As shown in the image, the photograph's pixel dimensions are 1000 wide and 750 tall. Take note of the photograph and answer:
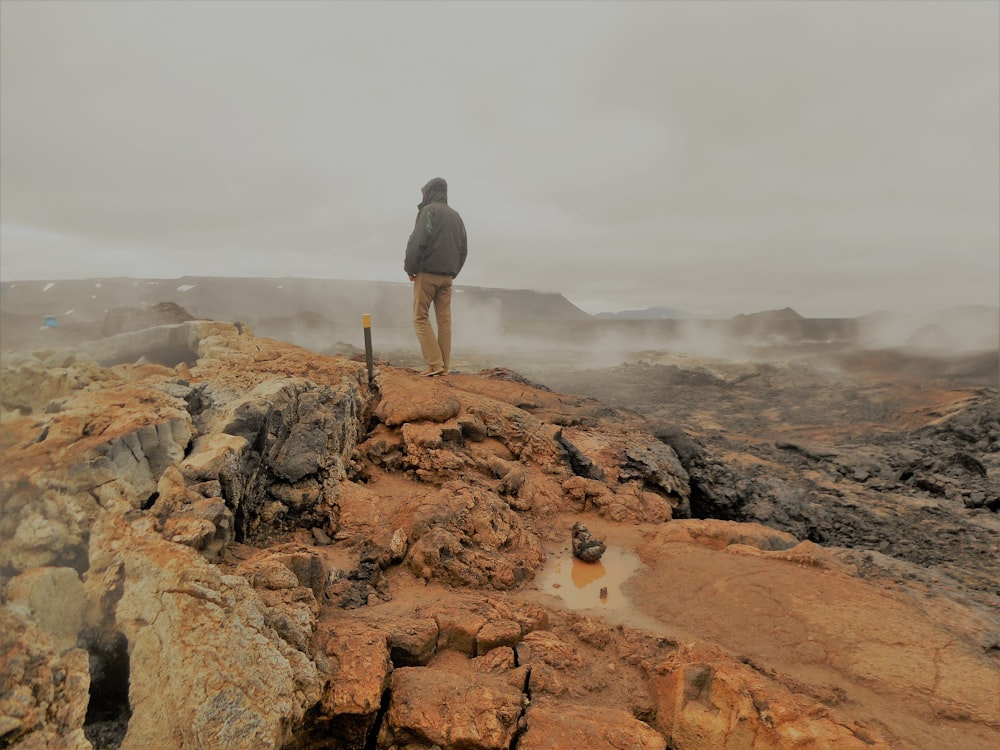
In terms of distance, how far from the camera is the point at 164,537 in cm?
342

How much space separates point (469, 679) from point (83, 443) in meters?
3.46

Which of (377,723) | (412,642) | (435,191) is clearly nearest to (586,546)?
(412,642)

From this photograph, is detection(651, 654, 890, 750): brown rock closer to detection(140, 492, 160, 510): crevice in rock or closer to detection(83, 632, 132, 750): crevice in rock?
detection(83, 632, 132, 750): crevice in rock

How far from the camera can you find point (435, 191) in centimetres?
832

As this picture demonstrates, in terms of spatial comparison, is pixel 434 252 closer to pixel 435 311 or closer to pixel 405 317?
pixel 435 311

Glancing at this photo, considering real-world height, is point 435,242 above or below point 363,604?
above

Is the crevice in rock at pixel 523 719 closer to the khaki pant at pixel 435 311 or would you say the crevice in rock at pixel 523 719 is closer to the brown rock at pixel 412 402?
the brown rock at pixel 412 402

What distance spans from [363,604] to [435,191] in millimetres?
6548

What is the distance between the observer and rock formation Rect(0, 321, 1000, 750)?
2.56m

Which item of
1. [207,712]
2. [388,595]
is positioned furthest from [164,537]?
[388,595]

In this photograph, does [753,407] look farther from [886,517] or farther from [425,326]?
[425,326]

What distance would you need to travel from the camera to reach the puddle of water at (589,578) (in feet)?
16.1

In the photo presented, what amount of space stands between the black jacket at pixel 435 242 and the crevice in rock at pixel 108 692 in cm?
615

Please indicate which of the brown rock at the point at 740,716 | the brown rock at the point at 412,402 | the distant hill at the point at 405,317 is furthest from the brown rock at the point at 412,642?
the distant hill at the point at 405,317
